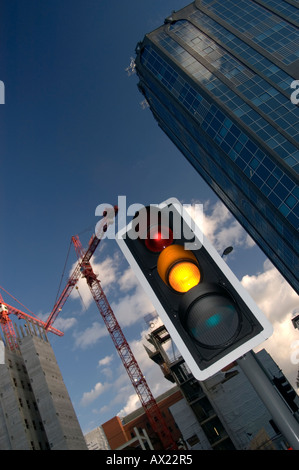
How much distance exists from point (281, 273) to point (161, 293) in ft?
229

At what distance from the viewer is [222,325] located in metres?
2.88

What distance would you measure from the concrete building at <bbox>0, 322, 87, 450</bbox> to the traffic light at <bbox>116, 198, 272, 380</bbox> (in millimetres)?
53972

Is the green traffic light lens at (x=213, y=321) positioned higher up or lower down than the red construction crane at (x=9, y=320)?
lower down

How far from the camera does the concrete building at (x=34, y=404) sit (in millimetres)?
48625

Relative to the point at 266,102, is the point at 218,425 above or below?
below

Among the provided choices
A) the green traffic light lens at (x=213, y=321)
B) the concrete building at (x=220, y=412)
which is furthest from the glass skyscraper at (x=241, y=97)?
the green traffic light lens at (x=213, y=321)

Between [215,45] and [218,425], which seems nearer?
[218,425]

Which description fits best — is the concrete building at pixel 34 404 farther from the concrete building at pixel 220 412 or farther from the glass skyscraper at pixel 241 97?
the glass skyscraper at pixel 241 97

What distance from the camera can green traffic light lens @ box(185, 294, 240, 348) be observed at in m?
2.83

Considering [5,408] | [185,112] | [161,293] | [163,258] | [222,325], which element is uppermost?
[185,112]

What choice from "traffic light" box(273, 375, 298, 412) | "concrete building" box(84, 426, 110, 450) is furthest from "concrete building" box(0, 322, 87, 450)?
"concrete building" box(84, 426, 110, 450)

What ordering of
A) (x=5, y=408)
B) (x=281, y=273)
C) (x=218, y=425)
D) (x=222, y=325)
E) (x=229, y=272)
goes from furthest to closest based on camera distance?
(x=281, y=273), (x=5, y=408), (x=218, y=425), (x=229, y=272), (x=222, y=325)
